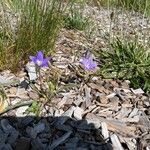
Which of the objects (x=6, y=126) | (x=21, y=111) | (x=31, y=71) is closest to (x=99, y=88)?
(x=31, y=71)

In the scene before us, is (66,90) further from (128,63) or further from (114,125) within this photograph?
(128,63)

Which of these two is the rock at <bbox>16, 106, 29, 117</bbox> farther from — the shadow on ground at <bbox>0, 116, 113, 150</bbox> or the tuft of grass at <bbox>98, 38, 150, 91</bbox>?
the tuft of grass at <bbox>98, 38, 150, 91</bbox>

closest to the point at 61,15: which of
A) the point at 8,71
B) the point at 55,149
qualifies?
the point at 8,71

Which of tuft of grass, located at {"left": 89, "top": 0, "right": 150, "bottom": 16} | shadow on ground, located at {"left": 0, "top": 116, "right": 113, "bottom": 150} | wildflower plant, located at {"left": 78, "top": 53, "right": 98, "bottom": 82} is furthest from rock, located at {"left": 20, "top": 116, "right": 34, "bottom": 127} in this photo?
tuft of grass, located at {"left": 89, "top": 0, "right": 150, "bottom": 16}

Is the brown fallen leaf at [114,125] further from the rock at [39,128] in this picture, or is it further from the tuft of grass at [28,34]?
the tuft of grass at [28,34]

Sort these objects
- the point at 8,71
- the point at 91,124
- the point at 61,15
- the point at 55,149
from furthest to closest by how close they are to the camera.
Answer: the point at 61,15, the point at 8,71, the point at 91,124, the point at 55,149

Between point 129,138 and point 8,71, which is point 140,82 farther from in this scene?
point 8,71

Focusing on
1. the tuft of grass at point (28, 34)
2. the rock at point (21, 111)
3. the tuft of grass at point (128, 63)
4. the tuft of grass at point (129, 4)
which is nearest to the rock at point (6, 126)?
the rock at point (21, 111)
